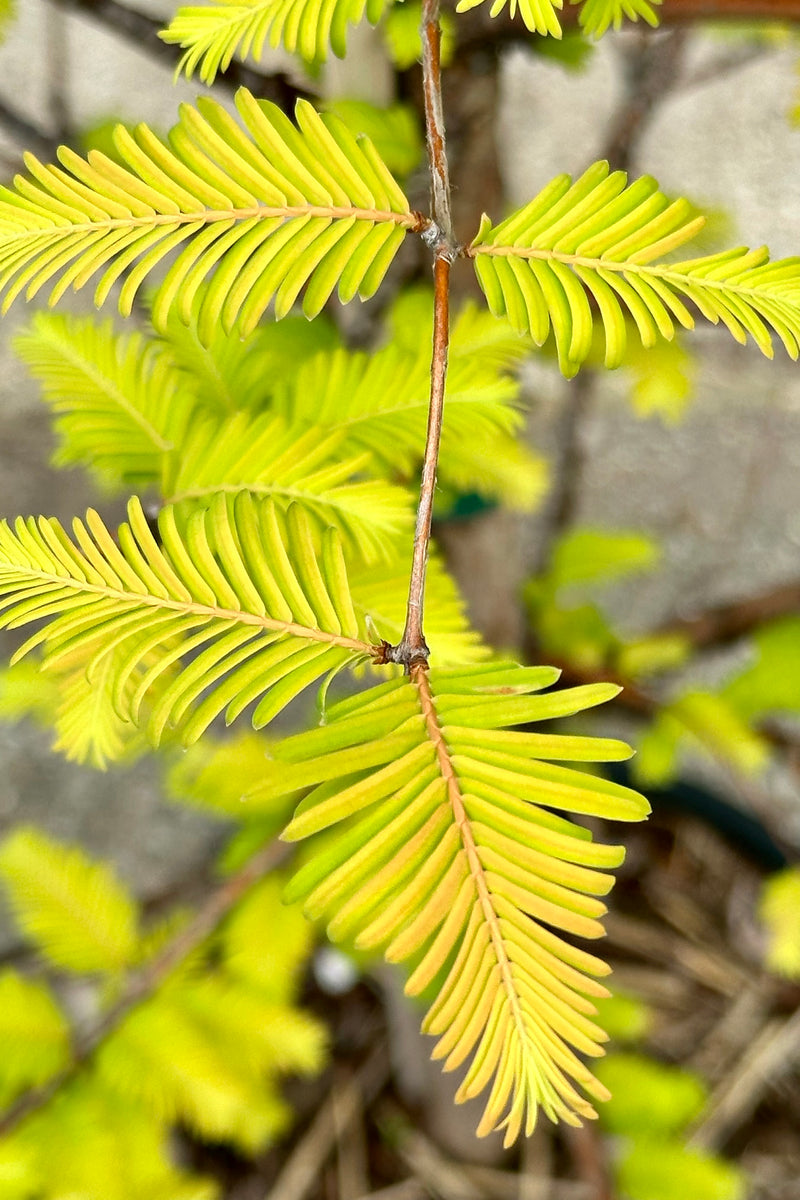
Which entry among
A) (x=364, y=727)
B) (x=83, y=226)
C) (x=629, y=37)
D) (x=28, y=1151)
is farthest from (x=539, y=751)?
(x=629, y=37)

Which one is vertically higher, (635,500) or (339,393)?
(635,500)

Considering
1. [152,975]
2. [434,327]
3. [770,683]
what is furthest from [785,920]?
[434,327]

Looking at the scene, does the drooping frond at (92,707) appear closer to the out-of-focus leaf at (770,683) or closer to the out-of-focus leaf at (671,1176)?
the out-of-focus leaf at (770,683)

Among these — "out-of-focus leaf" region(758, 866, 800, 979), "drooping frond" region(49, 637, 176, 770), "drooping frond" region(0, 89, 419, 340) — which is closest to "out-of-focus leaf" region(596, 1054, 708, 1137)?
"out-of-focus leaf" region(758, 866, 800, 979)

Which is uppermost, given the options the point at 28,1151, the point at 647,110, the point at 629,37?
the point at 629,37

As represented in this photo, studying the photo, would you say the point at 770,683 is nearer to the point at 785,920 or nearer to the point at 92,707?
the point at 785,920

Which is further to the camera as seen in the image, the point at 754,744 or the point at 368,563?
the point at 754,744

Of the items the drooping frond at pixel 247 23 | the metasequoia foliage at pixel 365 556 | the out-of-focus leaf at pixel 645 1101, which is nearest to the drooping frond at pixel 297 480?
the metasequoia foliage at pixel 365 556

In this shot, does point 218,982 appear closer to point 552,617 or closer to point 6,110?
point 552,617

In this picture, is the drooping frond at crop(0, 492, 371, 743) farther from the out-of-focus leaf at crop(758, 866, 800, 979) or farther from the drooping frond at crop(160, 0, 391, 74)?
the out-of-focus leaf at crop(758, 866, 800, 979)
